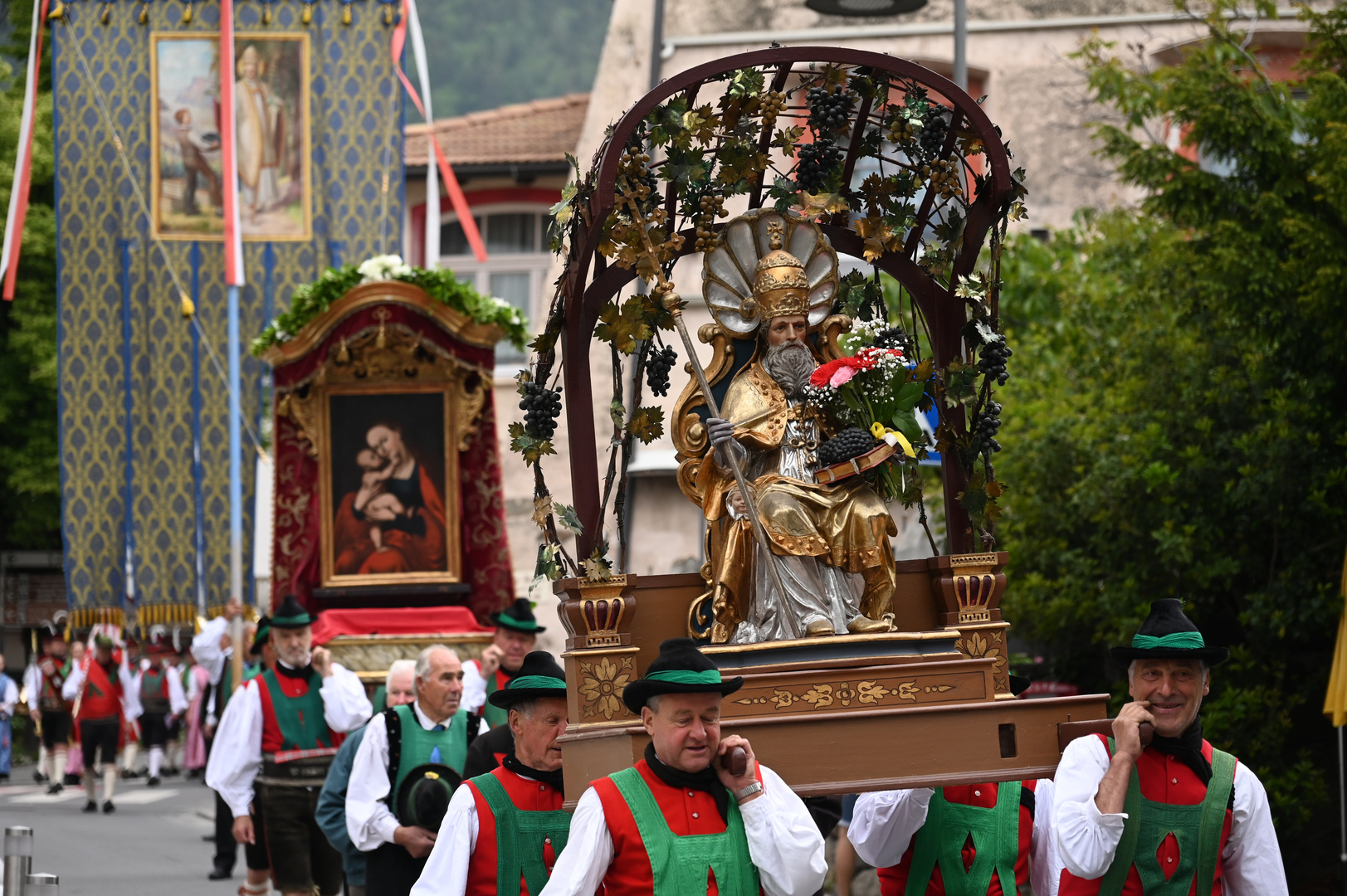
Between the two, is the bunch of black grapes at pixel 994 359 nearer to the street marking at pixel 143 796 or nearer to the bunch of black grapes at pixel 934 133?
the bunch of black grapes at pixel 934 133

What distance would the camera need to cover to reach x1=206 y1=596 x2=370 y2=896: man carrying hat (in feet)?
34.2

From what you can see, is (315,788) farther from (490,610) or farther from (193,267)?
(193,267)

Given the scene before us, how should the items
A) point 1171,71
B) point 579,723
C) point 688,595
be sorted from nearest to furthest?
point 579,723, point 688,595, point 1171,71

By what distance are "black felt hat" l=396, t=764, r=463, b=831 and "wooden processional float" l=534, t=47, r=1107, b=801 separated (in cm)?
176

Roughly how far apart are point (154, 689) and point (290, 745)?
13.9 metres

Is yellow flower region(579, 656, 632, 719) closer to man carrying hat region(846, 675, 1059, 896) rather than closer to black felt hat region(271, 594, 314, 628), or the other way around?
man carrying hat region(846, 675, 1059, 896)

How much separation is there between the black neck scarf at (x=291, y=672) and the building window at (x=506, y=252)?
54.1ft

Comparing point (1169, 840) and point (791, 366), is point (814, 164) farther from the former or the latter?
point (1169, 840)

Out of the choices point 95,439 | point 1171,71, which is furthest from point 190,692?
point 1171,71

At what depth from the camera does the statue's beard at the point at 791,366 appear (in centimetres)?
679

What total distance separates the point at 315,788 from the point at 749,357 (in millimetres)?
4908

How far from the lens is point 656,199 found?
6.81m

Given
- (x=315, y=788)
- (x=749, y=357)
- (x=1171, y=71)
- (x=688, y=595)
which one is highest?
(x=1171, y=71)

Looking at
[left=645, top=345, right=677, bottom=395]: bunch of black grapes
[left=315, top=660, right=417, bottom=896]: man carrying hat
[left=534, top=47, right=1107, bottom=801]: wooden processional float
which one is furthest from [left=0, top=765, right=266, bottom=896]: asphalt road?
[left=534, top=47, right=1107, bottom=801]: wooden processional float
